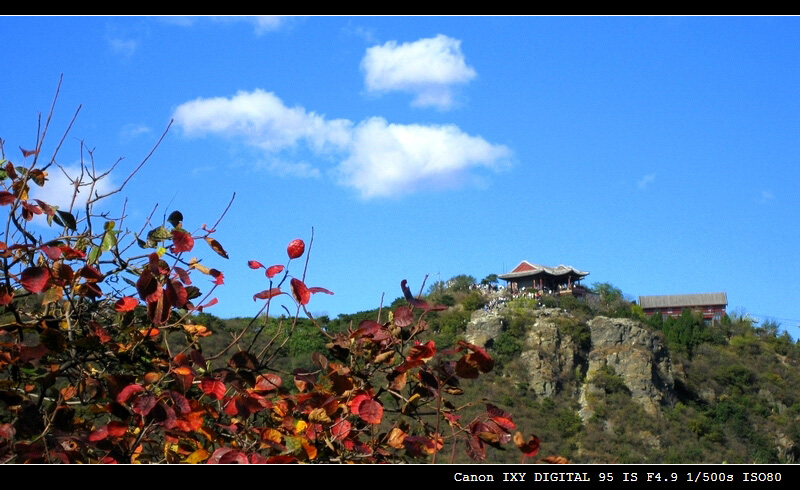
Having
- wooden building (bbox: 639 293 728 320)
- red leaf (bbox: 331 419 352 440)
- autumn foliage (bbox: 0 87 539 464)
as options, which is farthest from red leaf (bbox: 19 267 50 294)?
wooden building (bbox: 639 293 728 320)

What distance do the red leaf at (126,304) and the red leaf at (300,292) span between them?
39cm

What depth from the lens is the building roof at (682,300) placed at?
159ft

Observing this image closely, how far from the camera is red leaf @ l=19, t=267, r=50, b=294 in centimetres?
169

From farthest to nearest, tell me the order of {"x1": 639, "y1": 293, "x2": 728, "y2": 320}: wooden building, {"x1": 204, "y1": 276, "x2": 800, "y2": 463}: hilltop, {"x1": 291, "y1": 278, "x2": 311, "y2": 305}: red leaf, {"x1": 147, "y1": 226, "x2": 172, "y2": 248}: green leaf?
1. {"x1": 639, "y1": 293, "x2": 728, "y2": 320}: wooden building
2. {"x1": 204, "y1": 276, "x2": 800, "y2": 463}: hilltop
3. {"x1": 147, "y1": 226, "x2": 172, "y2": 248}: green leaf
4. {"x1": 291, "y1": 278, "x2": 311, "y2": 305}: red leaf

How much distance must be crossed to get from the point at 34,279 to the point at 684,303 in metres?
50.8

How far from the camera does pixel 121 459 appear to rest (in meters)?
1.73

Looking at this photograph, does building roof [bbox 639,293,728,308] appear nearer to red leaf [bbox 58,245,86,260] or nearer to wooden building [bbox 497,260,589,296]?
wooden building [bbox 497,260,589,296]

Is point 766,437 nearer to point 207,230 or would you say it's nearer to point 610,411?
point 610,411

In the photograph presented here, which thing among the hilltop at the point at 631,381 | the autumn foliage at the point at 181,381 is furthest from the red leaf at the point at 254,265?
the hilltop at the point at 631,381

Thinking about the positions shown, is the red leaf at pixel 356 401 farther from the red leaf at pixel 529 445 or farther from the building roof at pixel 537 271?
the building roof at pixel 537 271

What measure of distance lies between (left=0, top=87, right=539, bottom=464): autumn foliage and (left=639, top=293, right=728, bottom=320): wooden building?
4784 centimetres

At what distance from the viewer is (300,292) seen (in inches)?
73.2
